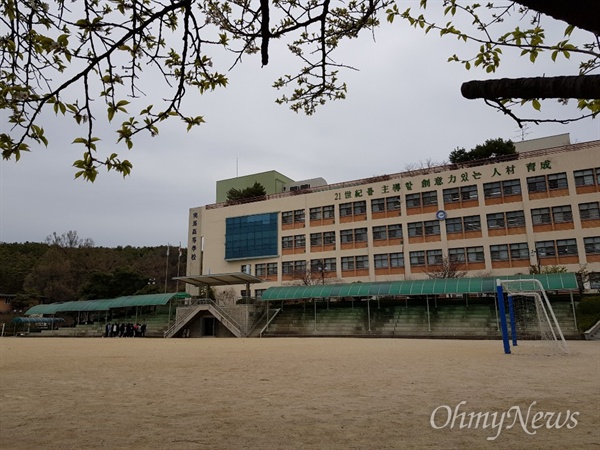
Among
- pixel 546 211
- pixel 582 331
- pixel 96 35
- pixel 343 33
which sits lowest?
pixel 582 331

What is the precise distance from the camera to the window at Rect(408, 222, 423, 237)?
40.1m

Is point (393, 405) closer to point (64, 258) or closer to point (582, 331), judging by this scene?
point (582, 331)

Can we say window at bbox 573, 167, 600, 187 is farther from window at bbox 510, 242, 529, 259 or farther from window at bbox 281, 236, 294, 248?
window at bbox 281, 236, 294, 248

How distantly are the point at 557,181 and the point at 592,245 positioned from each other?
555 cm

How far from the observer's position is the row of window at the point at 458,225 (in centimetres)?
3469

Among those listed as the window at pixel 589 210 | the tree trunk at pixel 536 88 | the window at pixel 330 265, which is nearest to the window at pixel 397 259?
the window at pixel 330 265

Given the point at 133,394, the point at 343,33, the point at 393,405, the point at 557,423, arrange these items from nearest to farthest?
the point at 557,423, the point at 343,33, the point at 393,405, the point at 133,394

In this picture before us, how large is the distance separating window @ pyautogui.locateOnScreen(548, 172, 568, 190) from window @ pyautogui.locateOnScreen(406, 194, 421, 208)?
1040cm

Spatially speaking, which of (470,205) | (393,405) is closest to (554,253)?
(470,205)

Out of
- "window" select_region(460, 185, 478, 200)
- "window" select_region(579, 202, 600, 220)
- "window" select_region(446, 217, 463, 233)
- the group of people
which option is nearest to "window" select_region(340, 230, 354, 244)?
"window" select_region(446, 217, 463, 233)

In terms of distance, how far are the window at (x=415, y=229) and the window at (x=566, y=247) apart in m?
10.6

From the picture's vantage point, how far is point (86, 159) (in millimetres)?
3348

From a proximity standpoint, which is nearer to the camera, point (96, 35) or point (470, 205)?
point (96, 35)

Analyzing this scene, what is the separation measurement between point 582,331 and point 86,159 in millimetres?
26501
